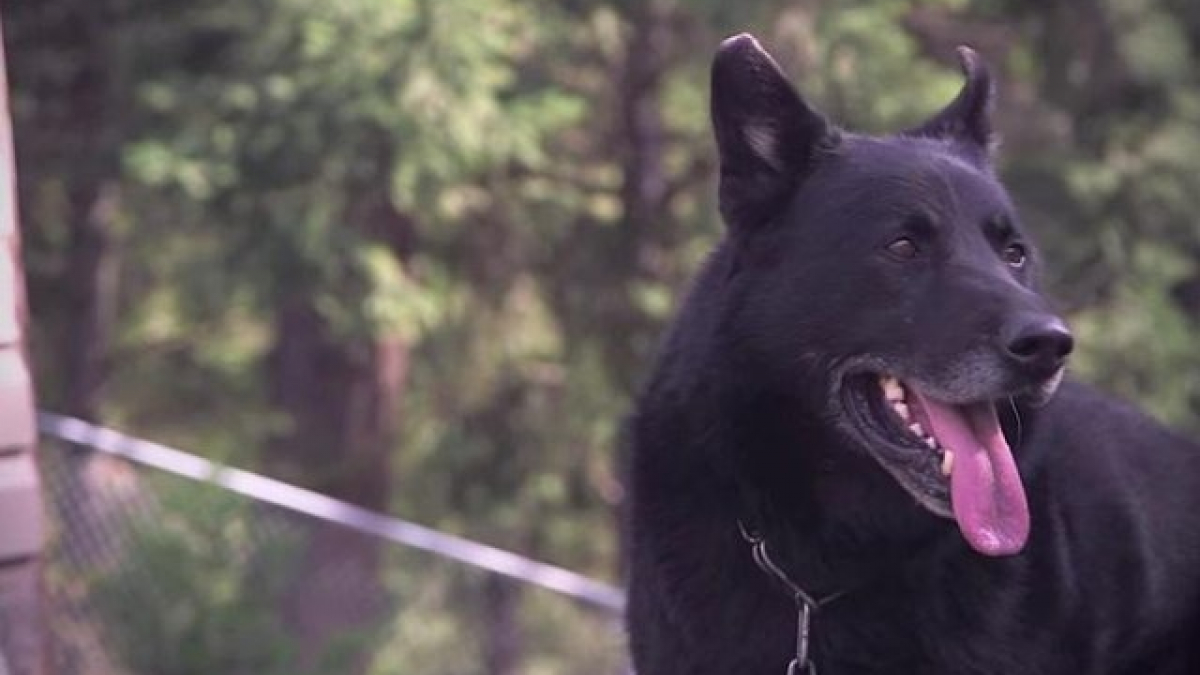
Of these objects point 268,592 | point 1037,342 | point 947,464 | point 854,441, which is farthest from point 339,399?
point 1037,342

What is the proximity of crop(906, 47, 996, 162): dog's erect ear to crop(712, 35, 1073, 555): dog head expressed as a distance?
9.2 inches

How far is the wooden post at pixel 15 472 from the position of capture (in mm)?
5492

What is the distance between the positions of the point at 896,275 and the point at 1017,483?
0.45m

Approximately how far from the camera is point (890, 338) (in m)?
4.12

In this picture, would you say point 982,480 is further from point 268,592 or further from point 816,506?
point 268,592

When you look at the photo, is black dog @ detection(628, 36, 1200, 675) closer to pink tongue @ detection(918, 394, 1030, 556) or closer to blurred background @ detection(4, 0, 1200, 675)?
pink tongue @ detection(918, 394, 1030, 556)

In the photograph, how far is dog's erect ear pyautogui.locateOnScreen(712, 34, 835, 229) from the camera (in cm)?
423

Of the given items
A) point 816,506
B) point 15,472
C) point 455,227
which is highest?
point 816,506

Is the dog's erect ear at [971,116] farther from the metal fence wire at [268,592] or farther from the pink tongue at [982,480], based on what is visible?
the metal fence wire at [268,592]

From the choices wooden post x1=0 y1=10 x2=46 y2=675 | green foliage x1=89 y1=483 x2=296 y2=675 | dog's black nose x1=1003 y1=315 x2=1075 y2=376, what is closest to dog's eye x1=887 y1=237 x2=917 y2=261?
dog's black nose x1=1003 y1=315 x2=1075 y2=376

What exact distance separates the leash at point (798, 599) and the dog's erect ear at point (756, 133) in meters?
0.62

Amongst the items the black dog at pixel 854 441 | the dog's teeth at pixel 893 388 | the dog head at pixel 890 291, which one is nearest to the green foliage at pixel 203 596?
the black dog at pixel 854 441

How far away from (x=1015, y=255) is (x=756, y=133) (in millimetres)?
565

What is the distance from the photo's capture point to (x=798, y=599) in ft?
14.1
